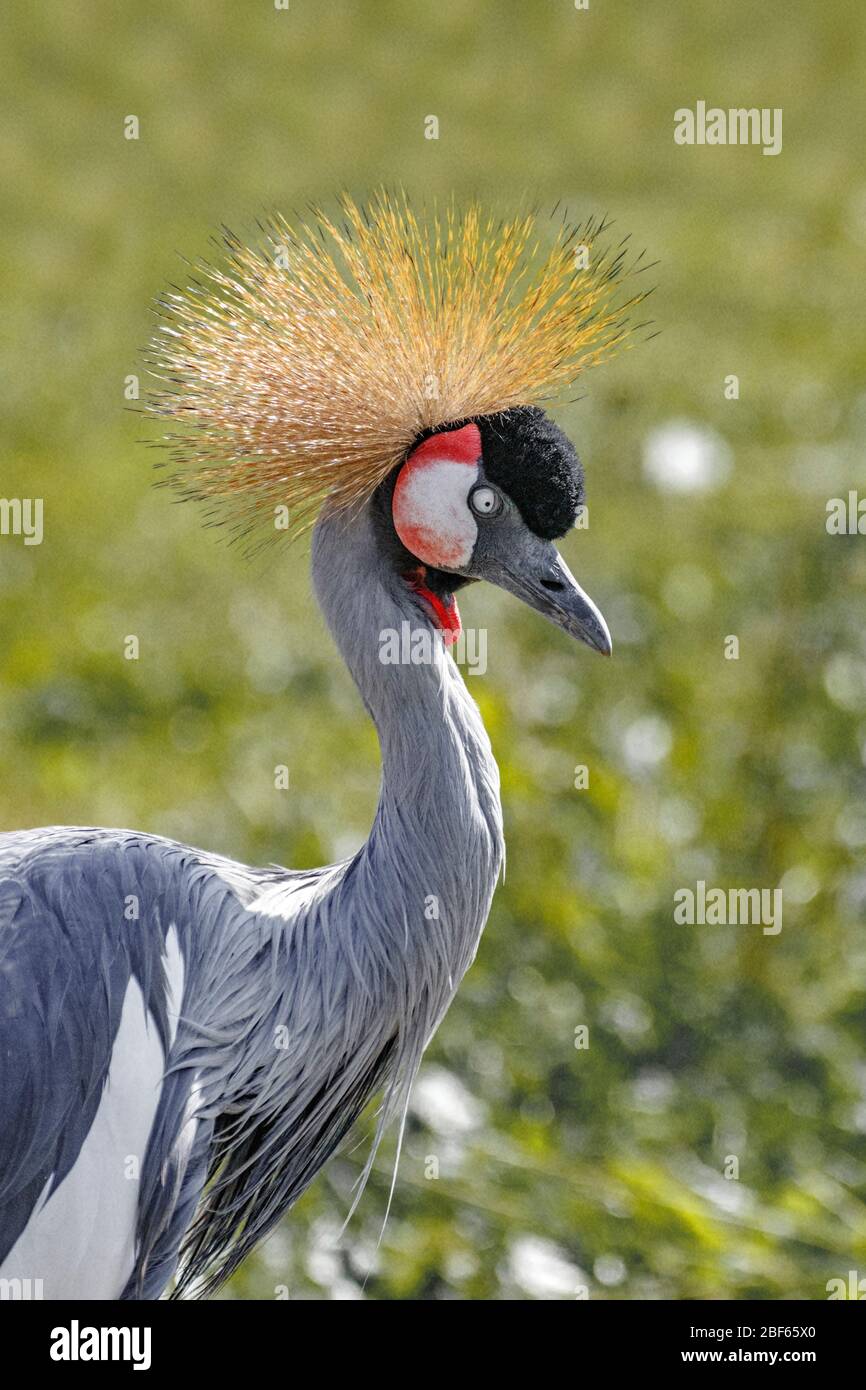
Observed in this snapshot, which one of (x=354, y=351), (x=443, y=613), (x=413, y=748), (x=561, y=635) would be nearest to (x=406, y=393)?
(x=354, y=351)

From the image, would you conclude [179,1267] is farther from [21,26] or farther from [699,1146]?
[21,26]

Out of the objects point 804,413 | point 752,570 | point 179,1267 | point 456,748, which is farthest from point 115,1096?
point 804,413

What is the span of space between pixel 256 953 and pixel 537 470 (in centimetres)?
49

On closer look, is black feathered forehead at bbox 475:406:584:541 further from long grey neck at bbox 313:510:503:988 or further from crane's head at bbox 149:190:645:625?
long grey neck at bbox 313:510:503:988

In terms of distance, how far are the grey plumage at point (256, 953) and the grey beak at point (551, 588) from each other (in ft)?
0.29

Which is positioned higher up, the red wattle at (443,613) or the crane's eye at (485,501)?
the crane's eye at (485,501)

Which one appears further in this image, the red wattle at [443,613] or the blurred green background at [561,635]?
the blurred green background at [561,635]

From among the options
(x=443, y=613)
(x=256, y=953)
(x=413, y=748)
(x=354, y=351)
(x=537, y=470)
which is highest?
(x=354, y=351)

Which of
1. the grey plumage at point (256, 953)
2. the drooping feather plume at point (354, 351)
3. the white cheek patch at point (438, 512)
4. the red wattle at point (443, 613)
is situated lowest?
the grey plumage at point (256, 953)

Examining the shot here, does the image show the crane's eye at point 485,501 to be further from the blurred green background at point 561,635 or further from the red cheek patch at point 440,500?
the blurred green background at point 561,635

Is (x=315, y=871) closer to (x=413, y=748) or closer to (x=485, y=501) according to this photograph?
(x=413, y=748)

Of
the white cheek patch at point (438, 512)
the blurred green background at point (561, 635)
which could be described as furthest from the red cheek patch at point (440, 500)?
the blurred green background at point (561, 635)

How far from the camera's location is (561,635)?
118 inches

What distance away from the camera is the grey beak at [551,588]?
4.96ft
